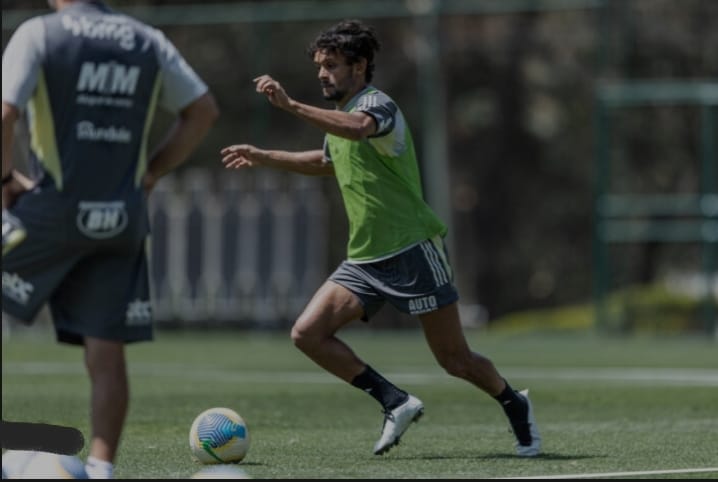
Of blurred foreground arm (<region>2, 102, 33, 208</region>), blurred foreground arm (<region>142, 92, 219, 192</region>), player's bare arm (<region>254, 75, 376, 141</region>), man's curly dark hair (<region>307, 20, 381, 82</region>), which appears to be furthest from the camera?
man's curly dark hair (<region>307, 20, 381, 82</region>)

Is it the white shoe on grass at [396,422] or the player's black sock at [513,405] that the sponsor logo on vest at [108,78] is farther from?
the player's black sock at [513,405]

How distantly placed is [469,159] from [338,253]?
326 cm

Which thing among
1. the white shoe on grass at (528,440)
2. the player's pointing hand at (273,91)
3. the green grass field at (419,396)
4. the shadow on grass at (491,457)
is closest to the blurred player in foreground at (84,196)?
the player's pointing hand at (273,91)

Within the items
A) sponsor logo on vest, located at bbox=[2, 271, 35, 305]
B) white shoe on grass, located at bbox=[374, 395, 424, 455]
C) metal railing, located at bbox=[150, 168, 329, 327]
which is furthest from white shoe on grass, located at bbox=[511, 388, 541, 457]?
metal railing, located at bbox=[150, 168, 329, 327]

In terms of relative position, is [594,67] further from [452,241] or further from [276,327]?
[276,327]

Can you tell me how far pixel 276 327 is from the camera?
984 inches

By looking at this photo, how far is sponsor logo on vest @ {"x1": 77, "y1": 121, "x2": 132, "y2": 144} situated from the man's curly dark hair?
7.16 ft

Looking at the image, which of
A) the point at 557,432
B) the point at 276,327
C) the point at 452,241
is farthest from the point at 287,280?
the point at 557,432

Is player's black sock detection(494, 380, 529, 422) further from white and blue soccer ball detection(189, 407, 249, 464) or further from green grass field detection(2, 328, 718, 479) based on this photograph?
white and blue soccer ball detection(189, 407, 249, 464)

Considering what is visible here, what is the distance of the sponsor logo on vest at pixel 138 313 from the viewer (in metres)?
6.89

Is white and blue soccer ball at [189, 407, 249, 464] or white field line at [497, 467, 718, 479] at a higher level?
white and blue soccer ball at [189, 407, 249, 464]

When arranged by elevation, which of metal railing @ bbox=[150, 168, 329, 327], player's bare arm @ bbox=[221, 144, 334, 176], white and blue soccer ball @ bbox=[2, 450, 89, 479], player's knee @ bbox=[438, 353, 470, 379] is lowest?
metal railing @ bbox=[150, 168, 329, 327]

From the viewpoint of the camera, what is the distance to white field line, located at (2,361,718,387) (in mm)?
15430

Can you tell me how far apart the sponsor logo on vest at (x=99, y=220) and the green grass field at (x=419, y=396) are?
1421 millimetres
